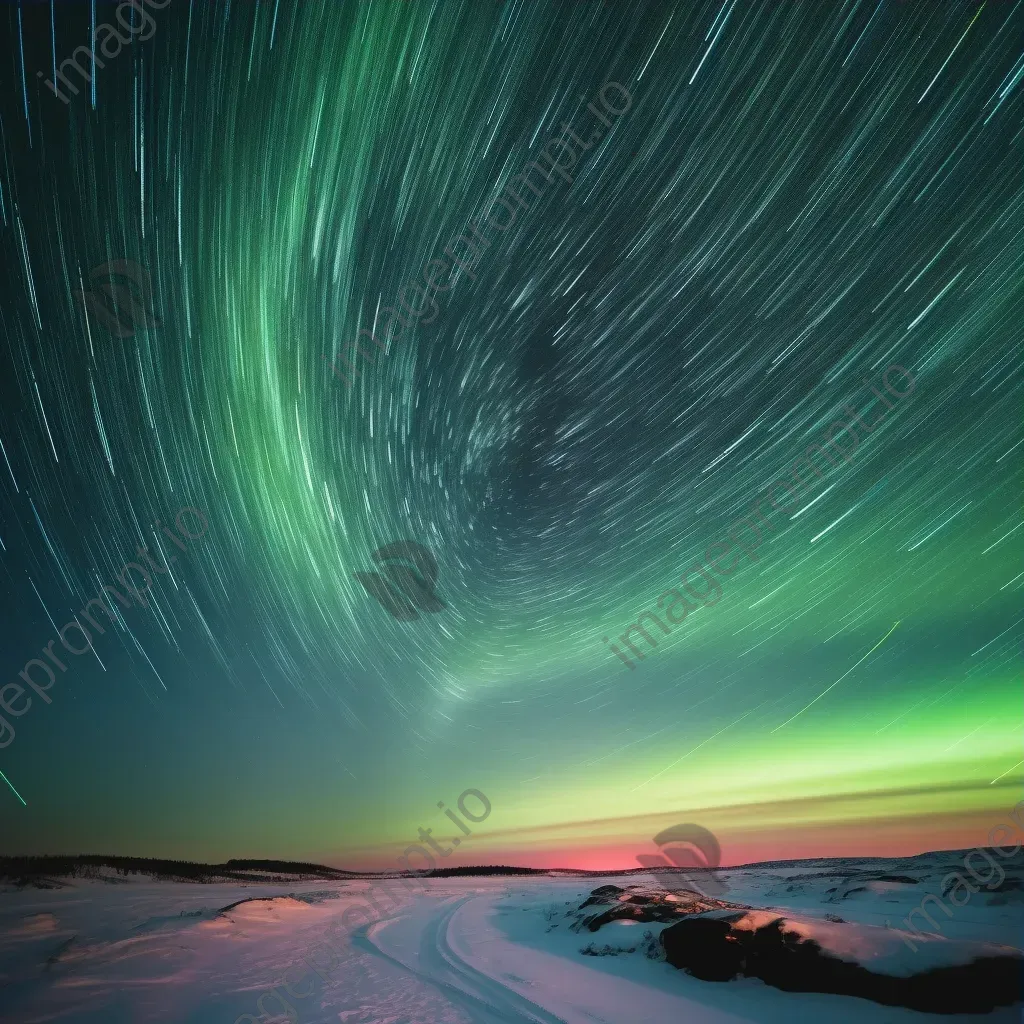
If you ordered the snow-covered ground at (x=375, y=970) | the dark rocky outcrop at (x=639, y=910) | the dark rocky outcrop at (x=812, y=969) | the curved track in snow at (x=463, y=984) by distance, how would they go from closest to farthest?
the dark rocky outcrop at (x=812, y=969) < the curved track in snow at (x=463, y=984) < the snow-covered ground at (x=375, y=970) < the dark rocky outcrop at (x=639, y=910)

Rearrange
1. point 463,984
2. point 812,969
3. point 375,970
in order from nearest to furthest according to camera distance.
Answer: point 812,969 → point 463,984 → point 375,970

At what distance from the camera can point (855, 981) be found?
21.2 ft

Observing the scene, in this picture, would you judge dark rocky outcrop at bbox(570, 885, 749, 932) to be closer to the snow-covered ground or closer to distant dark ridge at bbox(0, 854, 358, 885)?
the snow-covered ground

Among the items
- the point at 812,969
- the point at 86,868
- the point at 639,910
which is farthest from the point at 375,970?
the point at 86,868

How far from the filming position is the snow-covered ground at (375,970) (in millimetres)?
6457

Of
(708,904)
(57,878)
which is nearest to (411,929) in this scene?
(708,904)

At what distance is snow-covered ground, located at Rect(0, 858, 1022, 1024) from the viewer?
646 cm

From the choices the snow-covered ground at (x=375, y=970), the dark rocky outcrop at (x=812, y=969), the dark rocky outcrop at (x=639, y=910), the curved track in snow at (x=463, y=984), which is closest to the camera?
the dark rocky outcrop at (x=812, y=969)

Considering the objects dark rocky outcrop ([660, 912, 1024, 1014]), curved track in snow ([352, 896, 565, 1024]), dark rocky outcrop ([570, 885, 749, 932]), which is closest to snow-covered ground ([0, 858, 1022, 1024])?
curved track in snow ([352, 896, 565, 1024])

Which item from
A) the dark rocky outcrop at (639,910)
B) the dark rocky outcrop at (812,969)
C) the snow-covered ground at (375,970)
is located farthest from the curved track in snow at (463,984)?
the dark rocky outcrop at (639,910)

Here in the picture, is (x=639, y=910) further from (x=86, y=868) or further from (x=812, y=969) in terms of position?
(x=86, y=868)

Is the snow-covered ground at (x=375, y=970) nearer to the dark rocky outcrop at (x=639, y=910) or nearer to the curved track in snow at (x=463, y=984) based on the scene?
the curved track in snow at (x=463, y=984)

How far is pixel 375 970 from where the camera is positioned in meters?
8.76

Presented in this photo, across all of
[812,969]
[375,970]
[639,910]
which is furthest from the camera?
[639,910]
